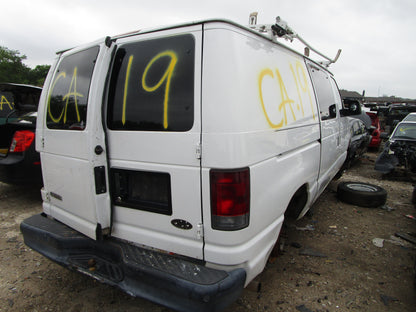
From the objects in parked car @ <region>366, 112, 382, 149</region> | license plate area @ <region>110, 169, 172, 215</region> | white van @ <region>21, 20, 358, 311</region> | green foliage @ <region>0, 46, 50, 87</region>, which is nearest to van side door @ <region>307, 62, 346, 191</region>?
white van @ <region>21, 20, 358, 311</region>

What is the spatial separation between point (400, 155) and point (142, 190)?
6.31 m

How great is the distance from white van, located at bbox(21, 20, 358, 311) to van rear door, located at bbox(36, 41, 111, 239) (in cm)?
1

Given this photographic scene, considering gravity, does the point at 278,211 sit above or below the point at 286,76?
below

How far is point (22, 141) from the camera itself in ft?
13.0

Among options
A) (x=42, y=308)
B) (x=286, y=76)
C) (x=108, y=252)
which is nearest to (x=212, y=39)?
(x=286, y=76)

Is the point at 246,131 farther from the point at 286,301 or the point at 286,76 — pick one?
the point at 286,301

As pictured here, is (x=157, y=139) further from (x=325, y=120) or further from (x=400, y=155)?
(x=400, y=155)

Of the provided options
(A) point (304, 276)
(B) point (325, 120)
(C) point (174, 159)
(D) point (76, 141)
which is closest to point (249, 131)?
(C) point (174, 159)

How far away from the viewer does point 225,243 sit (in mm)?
1694

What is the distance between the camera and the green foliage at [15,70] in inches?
1617

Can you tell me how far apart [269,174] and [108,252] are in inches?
53.0

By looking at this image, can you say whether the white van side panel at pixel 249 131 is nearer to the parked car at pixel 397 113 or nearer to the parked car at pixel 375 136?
the parked car at pixel 375 136

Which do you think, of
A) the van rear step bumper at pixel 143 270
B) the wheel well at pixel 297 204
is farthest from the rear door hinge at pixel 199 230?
the wheel well at pixel 297 204

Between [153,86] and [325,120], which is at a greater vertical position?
[153,86]
